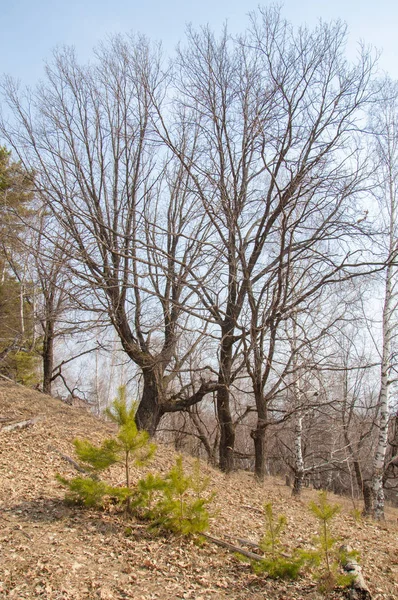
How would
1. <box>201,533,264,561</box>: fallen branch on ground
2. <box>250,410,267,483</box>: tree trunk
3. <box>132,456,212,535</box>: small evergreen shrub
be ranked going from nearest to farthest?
<box>201,533,264,561</box>: fallen branch on ground
<box>132,456,212,535</box>: small evergreen shrub
<box>250,410,267,483</box>: tree trunk

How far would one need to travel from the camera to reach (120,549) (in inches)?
166

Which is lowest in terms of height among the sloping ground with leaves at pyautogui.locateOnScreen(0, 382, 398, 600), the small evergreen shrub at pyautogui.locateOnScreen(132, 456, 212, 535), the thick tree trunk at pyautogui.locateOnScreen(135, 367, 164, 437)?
the sloping ground with leaves at pyautogui.locateOnScreen(0, 382, 398, 600)

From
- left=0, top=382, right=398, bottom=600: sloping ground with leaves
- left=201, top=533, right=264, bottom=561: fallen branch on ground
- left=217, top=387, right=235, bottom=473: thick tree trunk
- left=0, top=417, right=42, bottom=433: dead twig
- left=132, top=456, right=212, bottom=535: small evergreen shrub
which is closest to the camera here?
left=0, top=382, right=398, bottom=600: sloping ground with leaves

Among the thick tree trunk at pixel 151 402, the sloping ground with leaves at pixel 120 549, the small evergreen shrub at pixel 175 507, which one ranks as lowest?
the sloping ground with leaves at pixel 120 549

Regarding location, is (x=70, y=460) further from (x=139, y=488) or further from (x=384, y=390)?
(x=384, y=390)

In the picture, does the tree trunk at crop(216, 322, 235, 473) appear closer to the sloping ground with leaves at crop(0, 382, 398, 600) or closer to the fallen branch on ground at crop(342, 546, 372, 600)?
the sloping ground with leaves at crop(0, 382, 398, 600)

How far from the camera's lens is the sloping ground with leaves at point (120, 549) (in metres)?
3.52

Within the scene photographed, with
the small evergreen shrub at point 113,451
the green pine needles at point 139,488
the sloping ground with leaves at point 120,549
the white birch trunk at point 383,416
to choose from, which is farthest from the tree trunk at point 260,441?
the small evergreen shrub at point 113,451

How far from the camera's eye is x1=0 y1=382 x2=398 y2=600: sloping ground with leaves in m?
3.52

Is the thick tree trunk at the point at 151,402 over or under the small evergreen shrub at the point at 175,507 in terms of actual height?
over

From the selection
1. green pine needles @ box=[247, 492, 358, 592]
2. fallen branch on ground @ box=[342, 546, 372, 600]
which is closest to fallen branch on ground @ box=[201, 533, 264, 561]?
green pine needles @ box=[247, 492, 358, 592]

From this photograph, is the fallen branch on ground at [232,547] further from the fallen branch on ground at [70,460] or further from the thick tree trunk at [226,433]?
the thick tree trunk at [226,433]

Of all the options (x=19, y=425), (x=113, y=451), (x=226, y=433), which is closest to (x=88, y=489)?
(x=113, y=451)

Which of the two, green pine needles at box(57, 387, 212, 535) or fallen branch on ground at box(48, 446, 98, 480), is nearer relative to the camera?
green pine needles at box(57, 387, 212, 535)
